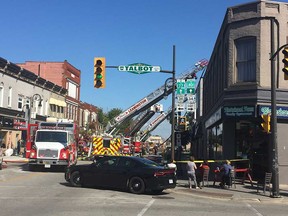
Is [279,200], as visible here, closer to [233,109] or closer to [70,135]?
[233,109]

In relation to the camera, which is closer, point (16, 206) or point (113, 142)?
point (16, 206)

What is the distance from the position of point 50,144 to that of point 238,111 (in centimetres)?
1098

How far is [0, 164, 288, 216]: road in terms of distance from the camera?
11.0m

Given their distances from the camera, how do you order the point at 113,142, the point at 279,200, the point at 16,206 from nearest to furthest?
the point at 16,206
the point at 279,200
the point at 113,142

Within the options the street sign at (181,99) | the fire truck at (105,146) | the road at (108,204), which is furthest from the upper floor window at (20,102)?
the road at (108,204)

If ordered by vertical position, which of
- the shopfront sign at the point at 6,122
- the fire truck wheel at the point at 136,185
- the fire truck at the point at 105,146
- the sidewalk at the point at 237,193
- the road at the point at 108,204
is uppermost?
the shopfront sign at the point at 6,122

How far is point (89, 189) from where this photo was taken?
1630 centimetres

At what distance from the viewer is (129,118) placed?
46.4 meters

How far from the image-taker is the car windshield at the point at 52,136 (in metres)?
24.6

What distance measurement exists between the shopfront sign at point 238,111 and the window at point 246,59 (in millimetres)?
1545

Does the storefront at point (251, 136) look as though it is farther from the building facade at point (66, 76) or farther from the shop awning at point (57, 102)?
the building facade at point (66, 76)

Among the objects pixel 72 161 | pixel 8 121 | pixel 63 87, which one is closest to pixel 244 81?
pixel 72 161

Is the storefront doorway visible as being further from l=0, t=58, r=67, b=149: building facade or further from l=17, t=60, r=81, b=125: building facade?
l=17, t=60, r=81, b=125: building facade

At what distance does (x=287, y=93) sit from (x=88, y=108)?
202 ft
